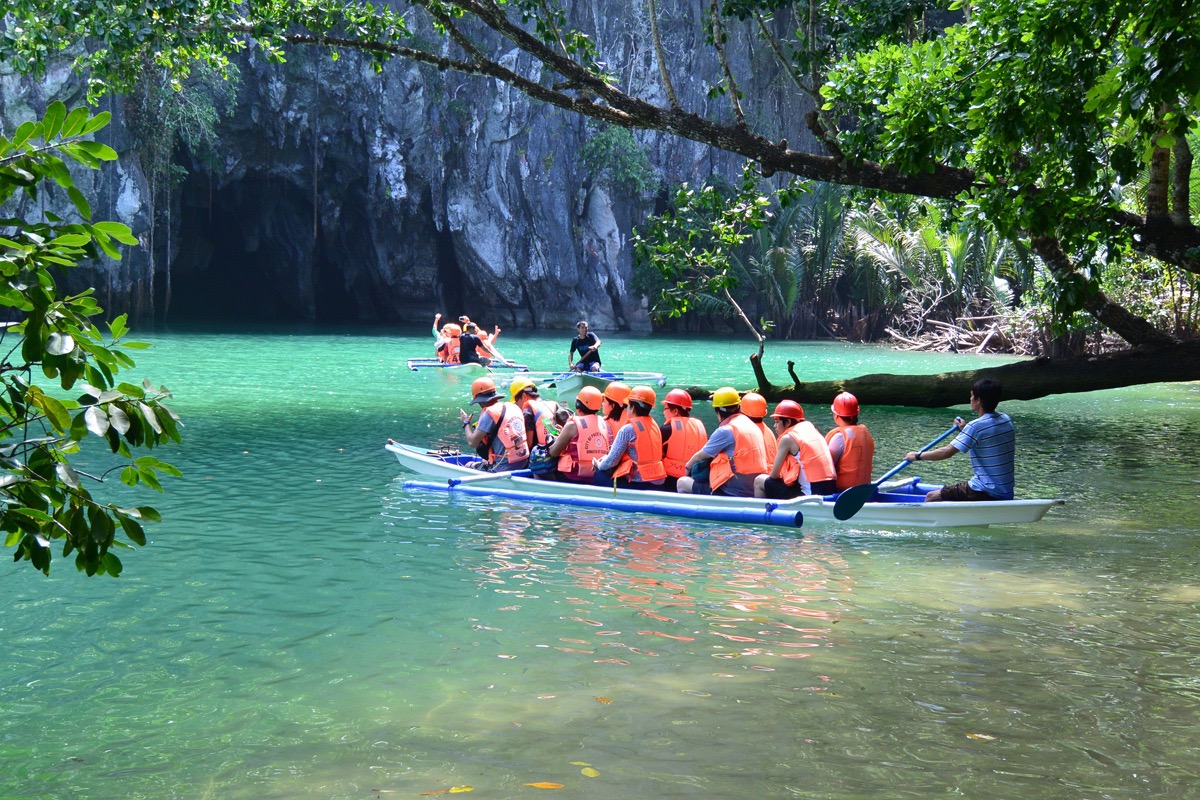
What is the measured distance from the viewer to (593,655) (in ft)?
18.7

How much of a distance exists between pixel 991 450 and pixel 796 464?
4.94 feet

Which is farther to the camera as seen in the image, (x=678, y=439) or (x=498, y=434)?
(x=498, y=434)

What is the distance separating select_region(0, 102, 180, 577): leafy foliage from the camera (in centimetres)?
253

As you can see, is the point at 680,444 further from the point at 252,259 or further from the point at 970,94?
the point at 252,259

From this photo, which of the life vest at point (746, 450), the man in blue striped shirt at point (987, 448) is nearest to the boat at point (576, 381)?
the life vest at point (746, 450)

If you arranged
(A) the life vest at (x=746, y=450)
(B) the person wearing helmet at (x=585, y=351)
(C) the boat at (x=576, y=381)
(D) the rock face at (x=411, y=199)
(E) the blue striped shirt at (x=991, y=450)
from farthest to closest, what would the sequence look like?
(D) the rock face at (x=411, y=199) → (B) the person wearing helmet at (x=585, y=351) → (C) the boat at (x=576, y=381) → (A) the life vest at (x=746, y=450) → (E) the blue striped shirt at (x=991, y=450)

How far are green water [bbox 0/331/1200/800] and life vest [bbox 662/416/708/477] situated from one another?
0.81 metres

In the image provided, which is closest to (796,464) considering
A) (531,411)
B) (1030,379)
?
(531,411)

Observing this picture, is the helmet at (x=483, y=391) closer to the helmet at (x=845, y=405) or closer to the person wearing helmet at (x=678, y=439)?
the person wearing helmet at (x=678, y=439)

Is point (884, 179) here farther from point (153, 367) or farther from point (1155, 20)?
point (153, 367)

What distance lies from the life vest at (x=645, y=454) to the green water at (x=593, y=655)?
567 mm

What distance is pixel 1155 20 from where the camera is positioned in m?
4.58

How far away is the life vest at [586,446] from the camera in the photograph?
1034 centimetres

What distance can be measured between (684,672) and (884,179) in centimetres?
822
